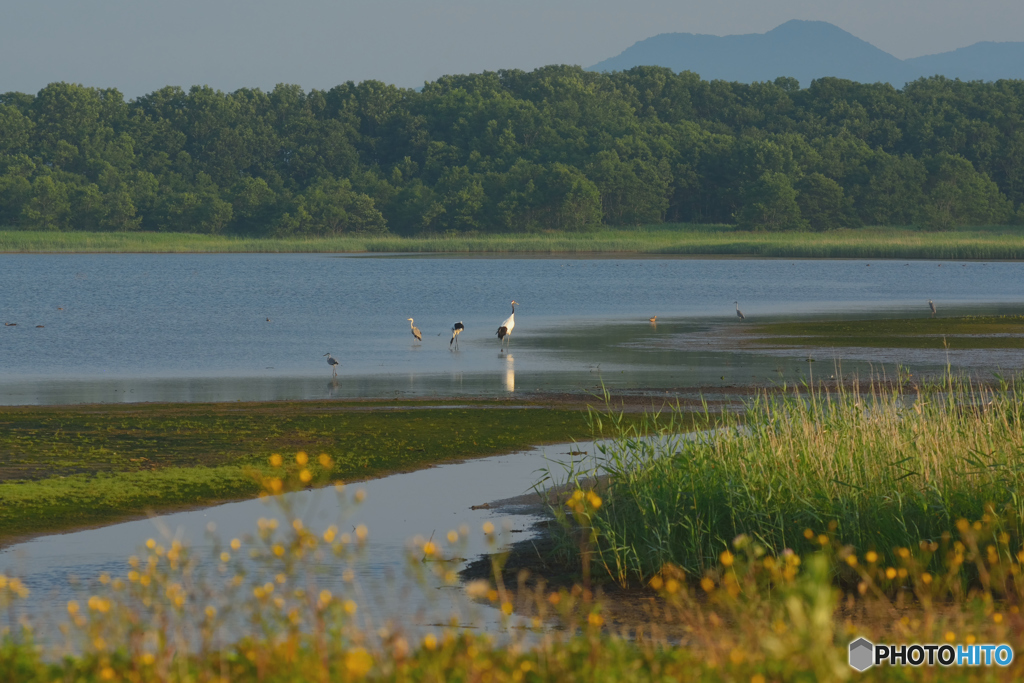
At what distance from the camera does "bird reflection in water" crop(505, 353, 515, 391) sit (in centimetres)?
2331

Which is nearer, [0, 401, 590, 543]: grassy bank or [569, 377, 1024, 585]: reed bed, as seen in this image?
[569, 377, 1024, 585]: reed bed

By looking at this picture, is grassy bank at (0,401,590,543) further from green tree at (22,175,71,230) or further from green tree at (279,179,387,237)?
green tree at (22,175,71,230)

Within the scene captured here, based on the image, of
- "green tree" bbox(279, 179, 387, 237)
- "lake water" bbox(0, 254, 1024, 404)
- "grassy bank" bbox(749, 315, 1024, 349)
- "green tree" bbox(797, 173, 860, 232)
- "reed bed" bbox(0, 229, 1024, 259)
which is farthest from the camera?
"green tree" bbox(797, 173, 860, 232)

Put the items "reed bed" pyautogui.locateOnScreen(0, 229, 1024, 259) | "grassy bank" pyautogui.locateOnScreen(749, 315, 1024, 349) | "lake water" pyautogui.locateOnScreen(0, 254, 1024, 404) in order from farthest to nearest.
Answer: "reed bed" pyautogui.locateOnScreen(0, 229, 1024, 259) < "grassy bank" pyautogui.locateOnScreen(749, 315, 1024, 349) < "lake water" pyautogui.locateOnScreen(0, 254, 1024, 404)

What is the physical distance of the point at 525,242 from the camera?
11362 cm

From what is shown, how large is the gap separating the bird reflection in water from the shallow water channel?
7.87 meters

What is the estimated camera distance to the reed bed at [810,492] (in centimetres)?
1009

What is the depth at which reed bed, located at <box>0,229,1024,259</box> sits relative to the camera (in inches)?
4409

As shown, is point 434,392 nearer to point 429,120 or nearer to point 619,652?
point 619,652

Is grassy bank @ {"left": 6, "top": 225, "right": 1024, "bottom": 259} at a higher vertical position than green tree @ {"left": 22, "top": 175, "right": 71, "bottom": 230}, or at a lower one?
lower

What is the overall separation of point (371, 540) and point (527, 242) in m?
103

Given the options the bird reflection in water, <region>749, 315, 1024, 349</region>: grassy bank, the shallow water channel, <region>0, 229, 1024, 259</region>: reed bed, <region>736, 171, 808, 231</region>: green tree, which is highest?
<region>736, 171, 808, 231</region>: green tree

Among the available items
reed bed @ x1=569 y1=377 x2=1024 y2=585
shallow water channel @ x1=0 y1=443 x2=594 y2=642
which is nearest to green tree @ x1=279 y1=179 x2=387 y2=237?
shallow water channel @ x1=0 y1=443 x2=594 y2=642

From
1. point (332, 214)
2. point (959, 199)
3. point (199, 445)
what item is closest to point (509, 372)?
point (199, 445)
